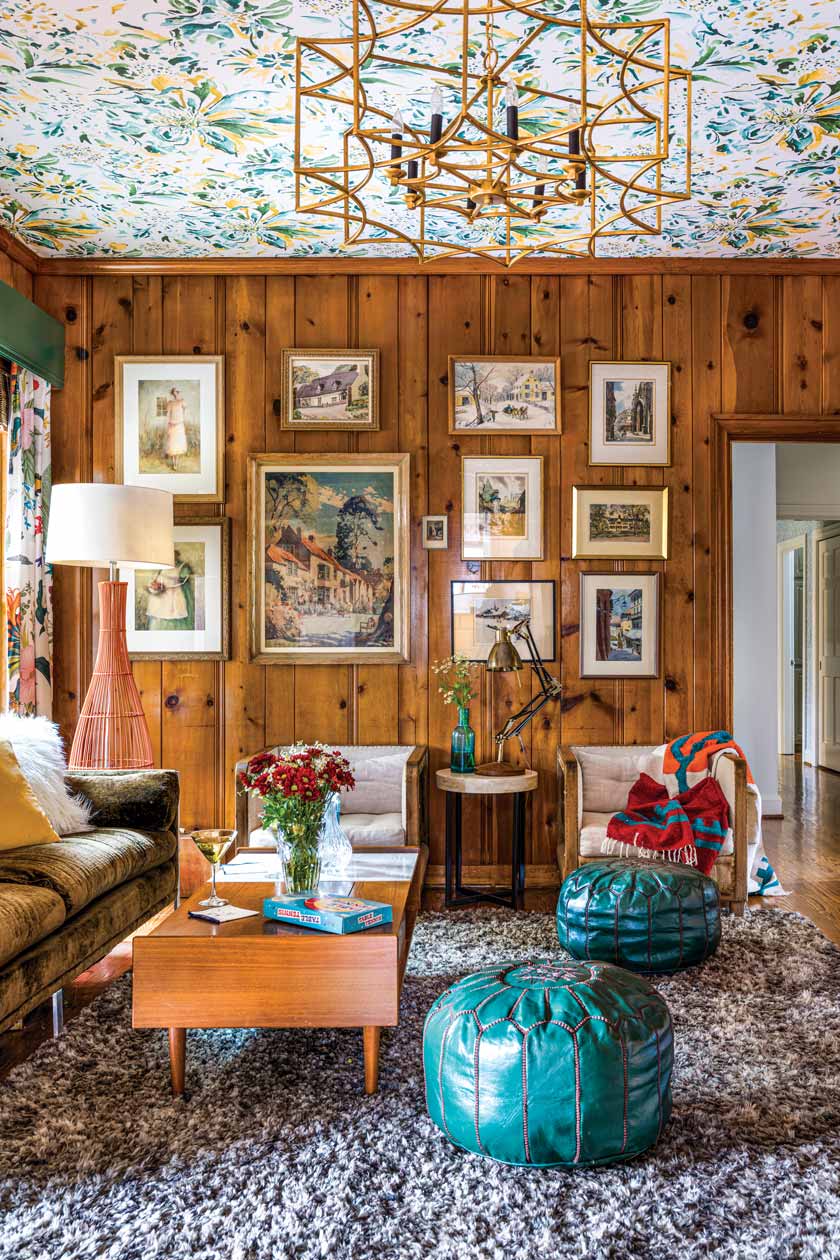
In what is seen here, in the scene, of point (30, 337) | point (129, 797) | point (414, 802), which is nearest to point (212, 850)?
point (129, 797)

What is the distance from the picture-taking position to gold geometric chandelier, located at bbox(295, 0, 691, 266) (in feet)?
7.19

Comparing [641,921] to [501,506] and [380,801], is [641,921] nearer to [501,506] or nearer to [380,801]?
[380,801]

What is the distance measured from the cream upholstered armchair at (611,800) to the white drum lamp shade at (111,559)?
5.86 ft

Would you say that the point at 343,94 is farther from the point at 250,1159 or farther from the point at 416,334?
the point at 250,1159

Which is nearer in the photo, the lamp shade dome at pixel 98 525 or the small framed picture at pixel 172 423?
the lamp shade dome at pixel 98 525

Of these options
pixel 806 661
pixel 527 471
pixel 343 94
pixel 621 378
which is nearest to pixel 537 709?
pixel 527 471

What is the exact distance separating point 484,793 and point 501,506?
4.54 ft

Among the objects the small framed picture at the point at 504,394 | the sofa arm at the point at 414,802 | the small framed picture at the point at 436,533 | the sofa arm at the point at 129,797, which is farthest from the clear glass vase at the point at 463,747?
the small framed picture at the point at 504,394

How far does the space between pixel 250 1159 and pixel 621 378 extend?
376cm

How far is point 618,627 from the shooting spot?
4.71 meters

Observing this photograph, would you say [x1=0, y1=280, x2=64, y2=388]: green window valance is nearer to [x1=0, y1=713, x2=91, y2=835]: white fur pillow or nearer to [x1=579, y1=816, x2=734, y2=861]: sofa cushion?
[x1=0, y1=713, x2=91, y2=835]: white fur pillow

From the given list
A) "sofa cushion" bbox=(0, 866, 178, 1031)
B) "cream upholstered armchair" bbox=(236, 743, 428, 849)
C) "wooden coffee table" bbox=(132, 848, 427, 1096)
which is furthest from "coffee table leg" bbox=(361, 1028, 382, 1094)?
"cream upholstered armchair" bbox=(236, 743, 428, 849)

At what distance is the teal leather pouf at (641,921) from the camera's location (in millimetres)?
3166

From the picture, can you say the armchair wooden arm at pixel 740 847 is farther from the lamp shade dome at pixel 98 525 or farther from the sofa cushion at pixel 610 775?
the lamp shade dome at pixel 98 525
